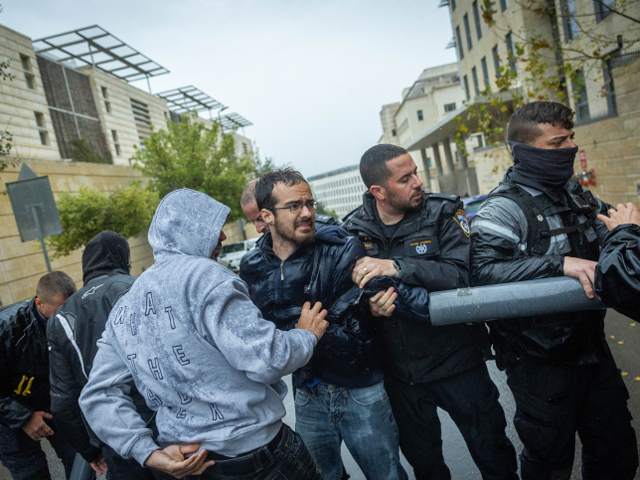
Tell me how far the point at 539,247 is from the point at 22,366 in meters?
3.52

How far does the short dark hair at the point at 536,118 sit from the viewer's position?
2.25 metres

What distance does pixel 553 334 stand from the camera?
209 centimetres

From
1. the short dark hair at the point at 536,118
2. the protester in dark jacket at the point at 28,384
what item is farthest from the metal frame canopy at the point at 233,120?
the short dark hair at the point at 536,118

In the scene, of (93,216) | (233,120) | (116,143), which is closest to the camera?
(93,216)

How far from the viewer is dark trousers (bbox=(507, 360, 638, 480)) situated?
2156mm

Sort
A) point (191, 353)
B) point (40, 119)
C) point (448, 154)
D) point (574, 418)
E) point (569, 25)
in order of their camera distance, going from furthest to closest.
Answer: point (448, 154)
point (40, 119)
point (569, 25)
point (574, 418)
point (191, 353)

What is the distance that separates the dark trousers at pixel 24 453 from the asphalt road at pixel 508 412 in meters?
0.86

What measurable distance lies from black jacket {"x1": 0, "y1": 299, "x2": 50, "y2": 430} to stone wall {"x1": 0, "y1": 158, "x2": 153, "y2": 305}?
1409cm

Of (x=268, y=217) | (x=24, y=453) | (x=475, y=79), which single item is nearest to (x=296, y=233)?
(x=268, y=217)

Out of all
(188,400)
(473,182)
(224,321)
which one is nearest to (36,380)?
(188,400)

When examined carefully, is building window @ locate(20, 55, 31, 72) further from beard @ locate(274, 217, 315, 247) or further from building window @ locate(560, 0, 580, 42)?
beard @ locate(274, 217, 315, 247)

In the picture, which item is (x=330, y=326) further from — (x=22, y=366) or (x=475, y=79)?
(x=475, y=79)

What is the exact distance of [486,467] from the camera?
2352mm

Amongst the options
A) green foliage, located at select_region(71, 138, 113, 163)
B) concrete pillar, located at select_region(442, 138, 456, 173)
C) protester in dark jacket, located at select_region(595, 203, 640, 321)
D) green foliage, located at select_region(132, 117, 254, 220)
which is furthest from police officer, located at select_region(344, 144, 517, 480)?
concrete pillar, located at select_region(442, 138, 456, 173)
